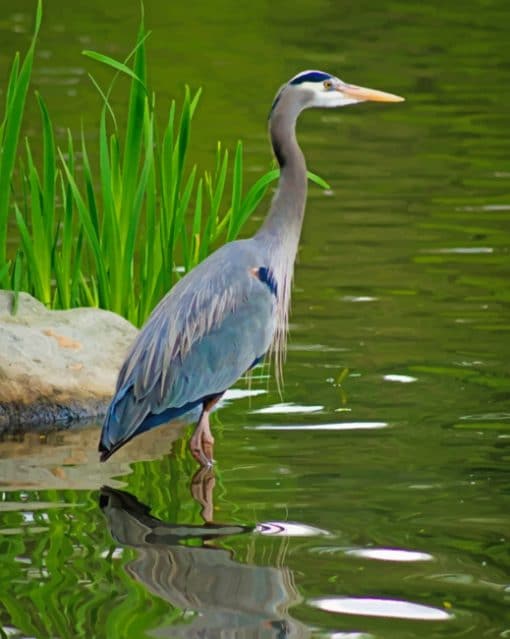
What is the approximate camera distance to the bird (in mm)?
7375

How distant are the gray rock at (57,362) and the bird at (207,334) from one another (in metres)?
0.84

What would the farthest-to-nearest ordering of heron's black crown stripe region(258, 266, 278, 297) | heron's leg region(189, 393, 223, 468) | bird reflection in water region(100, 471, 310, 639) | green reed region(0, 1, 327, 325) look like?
1. green reed region(0, 1, 327, 325)
2. heron's black crown stripe region(258, 266, 278, 297)
3. heron's leg region(189, 393, 223, 468)
4. bird reflection in water region(100, 471, 310, 639)

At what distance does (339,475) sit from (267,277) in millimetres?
892

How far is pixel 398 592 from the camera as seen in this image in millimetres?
5902

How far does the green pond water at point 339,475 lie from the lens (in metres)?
5.83

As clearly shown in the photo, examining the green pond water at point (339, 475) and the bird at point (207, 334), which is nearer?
the green pond water at point (339, 475)

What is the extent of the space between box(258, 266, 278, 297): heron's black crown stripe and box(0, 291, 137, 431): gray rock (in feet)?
3.48

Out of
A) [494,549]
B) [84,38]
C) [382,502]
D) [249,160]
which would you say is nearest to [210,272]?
[382,502]

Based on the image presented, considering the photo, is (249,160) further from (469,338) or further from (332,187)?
(469,338)

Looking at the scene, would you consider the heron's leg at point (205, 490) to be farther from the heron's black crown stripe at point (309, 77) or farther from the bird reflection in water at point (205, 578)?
the heron's black crown stripe at point (309, 77)

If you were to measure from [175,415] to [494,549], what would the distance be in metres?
1.65

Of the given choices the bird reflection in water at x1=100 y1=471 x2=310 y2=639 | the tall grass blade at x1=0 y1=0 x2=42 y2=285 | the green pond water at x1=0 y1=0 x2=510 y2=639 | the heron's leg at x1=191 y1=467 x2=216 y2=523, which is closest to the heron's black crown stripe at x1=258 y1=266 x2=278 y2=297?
the green pond water at x1=0 y1=0 x2=510 y2=639

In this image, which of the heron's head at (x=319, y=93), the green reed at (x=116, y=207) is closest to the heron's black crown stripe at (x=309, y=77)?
the heron's head at (x=319, y=93)

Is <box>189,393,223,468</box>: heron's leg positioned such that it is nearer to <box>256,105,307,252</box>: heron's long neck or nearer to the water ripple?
<box>256,105,307,252</box>: heron's long neck
